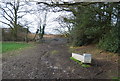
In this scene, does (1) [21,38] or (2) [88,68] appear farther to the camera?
(1) [21,38]

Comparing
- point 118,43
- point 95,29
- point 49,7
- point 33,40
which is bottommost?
point 33,40

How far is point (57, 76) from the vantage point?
2.42 m

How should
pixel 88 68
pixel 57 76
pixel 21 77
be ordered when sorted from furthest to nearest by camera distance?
1. pixel 88 68
2. pixel 57 76
3. pixel 21 77

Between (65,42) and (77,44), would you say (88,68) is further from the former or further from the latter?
(65,42)

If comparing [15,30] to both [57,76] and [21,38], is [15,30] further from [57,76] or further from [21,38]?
[57,76]

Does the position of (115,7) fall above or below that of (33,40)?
above

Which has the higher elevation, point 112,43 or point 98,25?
point 98,25

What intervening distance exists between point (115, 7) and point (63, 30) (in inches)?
192

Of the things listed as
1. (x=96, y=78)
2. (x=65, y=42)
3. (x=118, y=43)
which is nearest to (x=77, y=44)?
(x=65, y=42)

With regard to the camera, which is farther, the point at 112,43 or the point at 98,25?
the point at 98,25

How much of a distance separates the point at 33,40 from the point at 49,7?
783cm

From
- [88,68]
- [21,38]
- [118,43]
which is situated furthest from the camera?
[21,38]

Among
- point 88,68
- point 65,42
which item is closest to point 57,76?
point 88,68

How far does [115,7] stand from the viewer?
3924 millimetres
